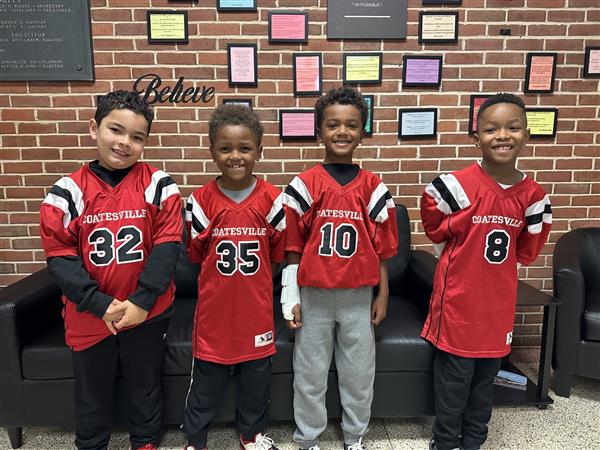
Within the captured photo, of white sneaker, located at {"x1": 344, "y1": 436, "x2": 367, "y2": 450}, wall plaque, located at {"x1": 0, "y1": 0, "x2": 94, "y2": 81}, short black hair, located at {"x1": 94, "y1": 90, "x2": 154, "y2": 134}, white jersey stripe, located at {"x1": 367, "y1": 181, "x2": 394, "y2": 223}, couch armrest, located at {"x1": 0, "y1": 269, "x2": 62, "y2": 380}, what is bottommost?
white sneaker, located at {"x1": 344, "y1": 436, "x2": 367, "y2": 450}

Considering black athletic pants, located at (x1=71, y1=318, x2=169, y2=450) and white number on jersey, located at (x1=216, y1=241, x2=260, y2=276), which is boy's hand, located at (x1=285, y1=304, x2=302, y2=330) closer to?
white number on jersey, located at (x1=216, y1=241, x2=260, y2=276)

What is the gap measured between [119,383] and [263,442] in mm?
602

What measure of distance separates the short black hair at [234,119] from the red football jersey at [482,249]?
708mm

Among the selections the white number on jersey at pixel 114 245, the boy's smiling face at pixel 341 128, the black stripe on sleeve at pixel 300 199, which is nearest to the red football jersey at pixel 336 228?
the black stripe on sleeve at pixel 300 199

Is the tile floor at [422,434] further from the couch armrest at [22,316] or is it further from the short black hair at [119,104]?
the short black hair at [119,104]

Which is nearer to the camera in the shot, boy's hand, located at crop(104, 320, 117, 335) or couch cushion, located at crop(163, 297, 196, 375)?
boy's hand, located at crop(104, 320, 117, 335)

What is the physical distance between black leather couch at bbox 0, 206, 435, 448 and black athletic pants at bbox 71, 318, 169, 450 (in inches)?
3.9

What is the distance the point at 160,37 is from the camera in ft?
7.50

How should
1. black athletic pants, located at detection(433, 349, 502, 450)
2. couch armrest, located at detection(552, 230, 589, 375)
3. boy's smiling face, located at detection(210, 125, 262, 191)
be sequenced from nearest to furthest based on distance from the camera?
boy's smiling face, located at detection(210, 125, 262, 191)
black athletic pants, located at detection(433, 349, 502, 450)
couch armrest, located at detection(552, 230, 589, 375)

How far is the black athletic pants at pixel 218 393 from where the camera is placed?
1.70m

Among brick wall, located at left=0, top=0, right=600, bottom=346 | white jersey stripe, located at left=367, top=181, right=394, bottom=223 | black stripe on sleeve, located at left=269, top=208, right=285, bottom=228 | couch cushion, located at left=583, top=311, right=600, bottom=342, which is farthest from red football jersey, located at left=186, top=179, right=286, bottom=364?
couch cushion, located at left=583, top=311, right=600, bottom=342

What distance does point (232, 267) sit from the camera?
1628 mm

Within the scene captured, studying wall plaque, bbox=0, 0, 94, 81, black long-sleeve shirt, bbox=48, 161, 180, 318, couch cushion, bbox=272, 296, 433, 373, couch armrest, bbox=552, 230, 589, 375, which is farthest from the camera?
wall plaque, bbox=0, 0, 94, 81

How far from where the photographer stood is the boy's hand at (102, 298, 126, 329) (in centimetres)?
150
